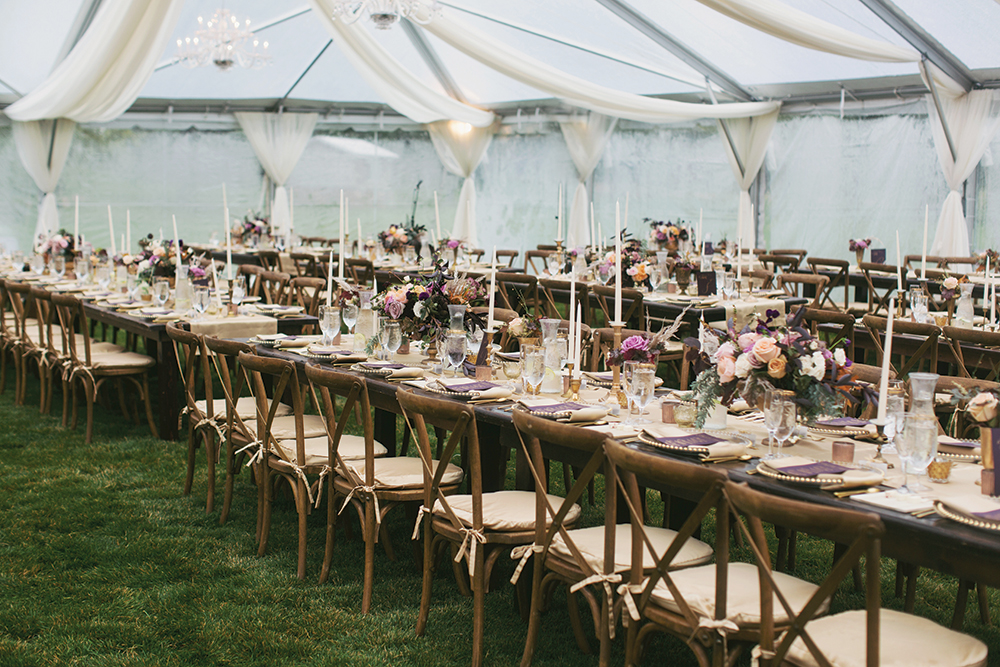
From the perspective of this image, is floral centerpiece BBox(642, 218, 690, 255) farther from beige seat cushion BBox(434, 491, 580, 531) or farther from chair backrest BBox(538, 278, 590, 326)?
beige seat cushion BBox(434, 491, 580, 531)

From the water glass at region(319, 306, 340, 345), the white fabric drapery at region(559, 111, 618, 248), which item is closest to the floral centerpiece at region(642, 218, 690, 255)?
the water glass at region(319, 306, 340, 345)

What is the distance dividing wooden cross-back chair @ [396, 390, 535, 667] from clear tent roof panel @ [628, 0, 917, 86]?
802 cm

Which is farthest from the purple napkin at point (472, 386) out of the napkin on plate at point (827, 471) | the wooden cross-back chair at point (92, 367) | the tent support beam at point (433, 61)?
the tent support beam at point (433, 61)

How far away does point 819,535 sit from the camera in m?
1.87

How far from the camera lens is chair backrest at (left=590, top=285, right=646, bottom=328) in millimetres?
6165

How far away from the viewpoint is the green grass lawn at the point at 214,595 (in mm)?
3012

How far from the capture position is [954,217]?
1036 cm

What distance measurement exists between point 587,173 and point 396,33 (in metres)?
3.42

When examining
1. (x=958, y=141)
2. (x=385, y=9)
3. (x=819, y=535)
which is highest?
(x=385, y=9)

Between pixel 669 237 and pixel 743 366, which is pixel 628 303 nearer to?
pixel 669 237

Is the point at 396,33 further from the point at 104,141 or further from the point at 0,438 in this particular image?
the point at 0,438

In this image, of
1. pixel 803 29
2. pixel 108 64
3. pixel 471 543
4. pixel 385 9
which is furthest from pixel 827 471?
pixel 108 64

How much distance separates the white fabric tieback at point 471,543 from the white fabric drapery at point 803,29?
4496mm

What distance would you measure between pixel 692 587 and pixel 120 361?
4.36 meters
